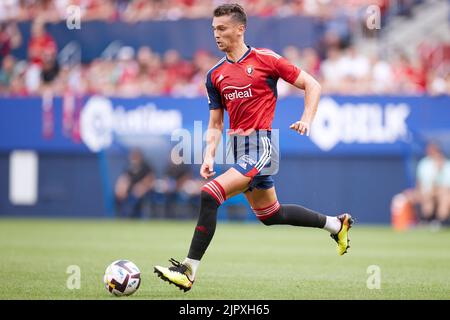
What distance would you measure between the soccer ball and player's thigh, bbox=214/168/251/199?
112 centimetres

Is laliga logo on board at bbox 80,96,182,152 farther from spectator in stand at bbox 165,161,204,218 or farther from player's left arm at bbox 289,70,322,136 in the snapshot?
player's left arm at bbox 289,70,322,136

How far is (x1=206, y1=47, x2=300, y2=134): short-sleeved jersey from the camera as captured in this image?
29.0 feet

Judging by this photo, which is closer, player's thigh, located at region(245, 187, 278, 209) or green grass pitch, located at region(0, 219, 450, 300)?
green grass pitch, located at region(0, 219, 450, 300)

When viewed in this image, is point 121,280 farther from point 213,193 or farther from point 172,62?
point 172,62

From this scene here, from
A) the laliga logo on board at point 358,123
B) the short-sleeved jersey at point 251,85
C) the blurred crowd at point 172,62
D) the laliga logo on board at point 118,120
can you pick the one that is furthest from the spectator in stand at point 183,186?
the short-sleeved jersey at point 251,85

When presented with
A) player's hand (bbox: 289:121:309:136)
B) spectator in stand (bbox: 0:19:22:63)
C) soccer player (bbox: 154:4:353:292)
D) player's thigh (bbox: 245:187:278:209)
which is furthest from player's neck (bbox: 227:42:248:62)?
spectator in stand (bbox: 0:19:22:63)

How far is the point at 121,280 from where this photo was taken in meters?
8.31

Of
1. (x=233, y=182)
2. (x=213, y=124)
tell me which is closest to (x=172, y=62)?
(x=213, y=124)

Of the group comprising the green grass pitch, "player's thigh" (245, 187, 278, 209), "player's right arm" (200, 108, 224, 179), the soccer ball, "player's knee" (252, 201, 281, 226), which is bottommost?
the green grass pitch

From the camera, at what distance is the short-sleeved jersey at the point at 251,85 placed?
8.85 metres

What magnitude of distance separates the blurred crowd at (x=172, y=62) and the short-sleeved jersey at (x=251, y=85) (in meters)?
10.4

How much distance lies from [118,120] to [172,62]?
1.88 m

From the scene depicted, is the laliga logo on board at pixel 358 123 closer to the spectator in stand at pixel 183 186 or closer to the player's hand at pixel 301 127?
the spectator in stand at pixel 183 186

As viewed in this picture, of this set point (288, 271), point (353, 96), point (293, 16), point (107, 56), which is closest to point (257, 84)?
point (288, 271)
